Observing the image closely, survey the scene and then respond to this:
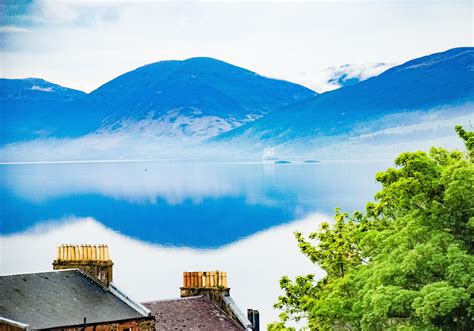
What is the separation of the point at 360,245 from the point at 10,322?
431 inches

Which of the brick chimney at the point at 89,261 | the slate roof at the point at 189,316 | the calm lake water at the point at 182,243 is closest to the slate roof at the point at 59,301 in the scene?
the brick chimney at the point at 89,261

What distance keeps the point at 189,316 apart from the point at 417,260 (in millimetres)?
8836

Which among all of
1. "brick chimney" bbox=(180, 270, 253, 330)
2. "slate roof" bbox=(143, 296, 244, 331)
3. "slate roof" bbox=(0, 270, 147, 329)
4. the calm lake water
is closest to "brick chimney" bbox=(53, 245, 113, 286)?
"slate roof" bbox=(0, 270, 147, 329)

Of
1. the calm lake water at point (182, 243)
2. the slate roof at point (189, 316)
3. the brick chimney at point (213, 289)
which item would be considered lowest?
the slate roof at point (189, 316)

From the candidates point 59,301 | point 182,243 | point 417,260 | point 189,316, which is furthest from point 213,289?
point 182,243

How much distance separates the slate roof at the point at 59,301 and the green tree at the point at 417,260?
20.4 feet

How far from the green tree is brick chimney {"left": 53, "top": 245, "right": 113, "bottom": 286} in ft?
21.6

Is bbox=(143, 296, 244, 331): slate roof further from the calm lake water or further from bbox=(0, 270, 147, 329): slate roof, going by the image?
the calm lake water

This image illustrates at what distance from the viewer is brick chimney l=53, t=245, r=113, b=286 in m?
30.2

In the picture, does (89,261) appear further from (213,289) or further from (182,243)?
(182,243)

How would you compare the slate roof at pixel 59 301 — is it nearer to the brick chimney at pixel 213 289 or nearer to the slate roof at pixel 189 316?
the slate roof at pixel 189 316

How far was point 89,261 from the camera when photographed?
1196 inches

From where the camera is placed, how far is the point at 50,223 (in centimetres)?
17712

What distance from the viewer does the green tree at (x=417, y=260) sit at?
24.7m
